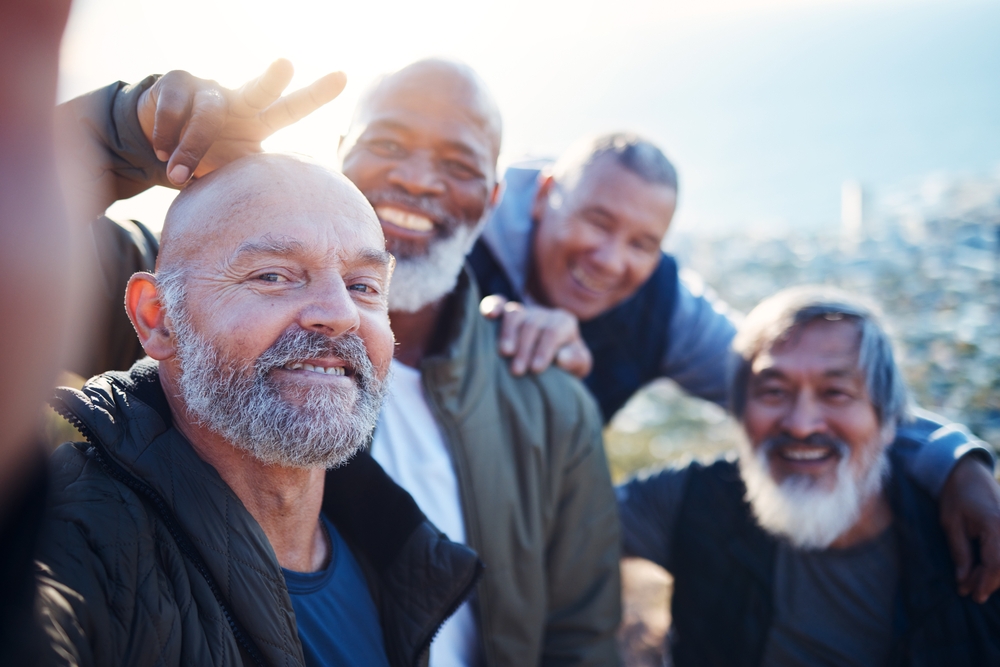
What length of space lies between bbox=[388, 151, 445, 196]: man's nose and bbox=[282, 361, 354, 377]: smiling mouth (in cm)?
116

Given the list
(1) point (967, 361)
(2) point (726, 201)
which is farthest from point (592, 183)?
(2) point (726, 201)

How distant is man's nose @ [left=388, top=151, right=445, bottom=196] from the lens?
2557 millimetres

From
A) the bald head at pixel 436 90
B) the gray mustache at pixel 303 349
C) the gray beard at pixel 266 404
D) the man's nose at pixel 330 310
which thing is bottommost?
the gray beard at pixel 266 404

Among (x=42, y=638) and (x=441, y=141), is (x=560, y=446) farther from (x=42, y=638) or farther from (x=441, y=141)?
(x=42, y=638)

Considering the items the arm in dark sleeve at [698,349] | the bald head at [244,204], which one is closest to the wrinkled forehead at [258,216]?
the bald head at [244,204]

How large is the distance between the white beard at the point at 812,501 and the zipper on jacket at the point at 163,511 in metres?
2.20

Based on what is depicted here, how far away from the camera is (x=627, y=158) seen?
3.45m

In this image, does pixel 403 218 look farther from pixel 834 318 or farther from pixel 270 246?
pixel 834 318

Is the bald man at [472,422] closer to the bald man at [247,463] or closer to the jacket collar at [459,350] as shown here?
the jacket collar at [459,350]

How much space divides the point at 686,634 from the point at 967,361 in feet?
A: 19.9

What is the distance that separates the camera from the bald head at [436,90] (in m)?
2.62

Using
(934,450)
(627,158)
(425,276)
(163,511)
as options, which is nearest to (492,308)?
(425,276)

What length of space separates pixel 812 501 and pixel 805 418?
0.34m

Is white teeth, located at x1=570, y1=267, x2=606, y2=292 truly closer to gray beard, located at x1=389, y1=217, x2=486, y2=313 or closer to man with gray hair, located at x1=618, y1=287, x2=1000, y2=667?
man with gray hair, located at x1=618, y1=287, x2=1000, y2=667
